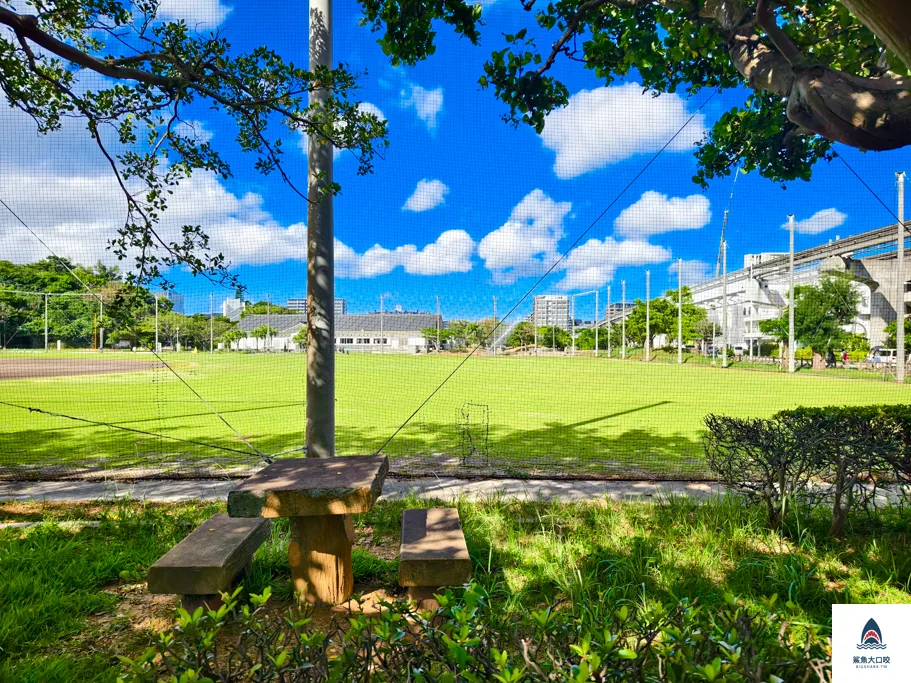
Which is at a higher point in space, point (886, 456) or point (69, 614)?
point (886, 456)

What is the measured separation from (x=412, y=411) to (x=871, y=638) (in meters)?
7.96

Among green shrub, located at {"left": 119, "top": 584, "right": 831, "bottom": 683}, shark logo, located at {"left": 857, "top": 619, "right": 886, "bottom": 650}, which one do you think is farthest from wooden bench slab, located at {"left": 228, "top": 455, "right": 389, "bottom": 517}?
shark logo, located at {"left": 857, "top": 619, "right": 886, "bottom": 650}

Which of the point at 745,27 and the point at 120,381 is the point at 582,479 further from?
the point at 120,381

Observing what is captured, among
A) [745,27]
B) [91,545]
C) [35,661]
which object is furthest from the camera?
[745,27]

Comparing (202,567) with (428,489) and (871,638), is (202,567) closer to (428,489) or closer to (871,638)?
(871,638)

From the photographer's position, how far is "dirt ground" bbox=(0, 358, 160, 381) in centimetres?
1200

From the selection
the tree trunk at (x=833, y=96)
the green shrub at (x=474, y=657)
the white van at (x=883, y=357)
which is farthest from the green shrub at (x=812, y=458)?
the white van at (x=883, y=357)

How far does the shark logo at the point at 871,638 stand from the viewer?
1.03m

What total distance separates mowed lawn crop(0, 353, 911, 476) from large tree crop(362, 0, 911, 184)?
2.75m

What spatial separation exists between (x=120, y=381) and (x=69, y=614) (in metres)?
14.3

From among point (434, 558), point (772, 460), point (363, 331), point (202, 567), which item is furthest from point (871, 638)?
point (363, 331)

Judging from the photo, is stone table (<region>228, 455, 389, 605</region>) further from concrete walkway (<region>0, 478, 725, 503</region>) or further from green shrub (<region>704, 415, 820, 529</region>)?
green shrub (<region>704, 415, 820, 529</region>)

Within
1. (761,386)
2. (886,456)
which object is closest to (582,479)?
(886,456)

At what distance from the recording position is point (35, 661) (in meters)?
1.43
